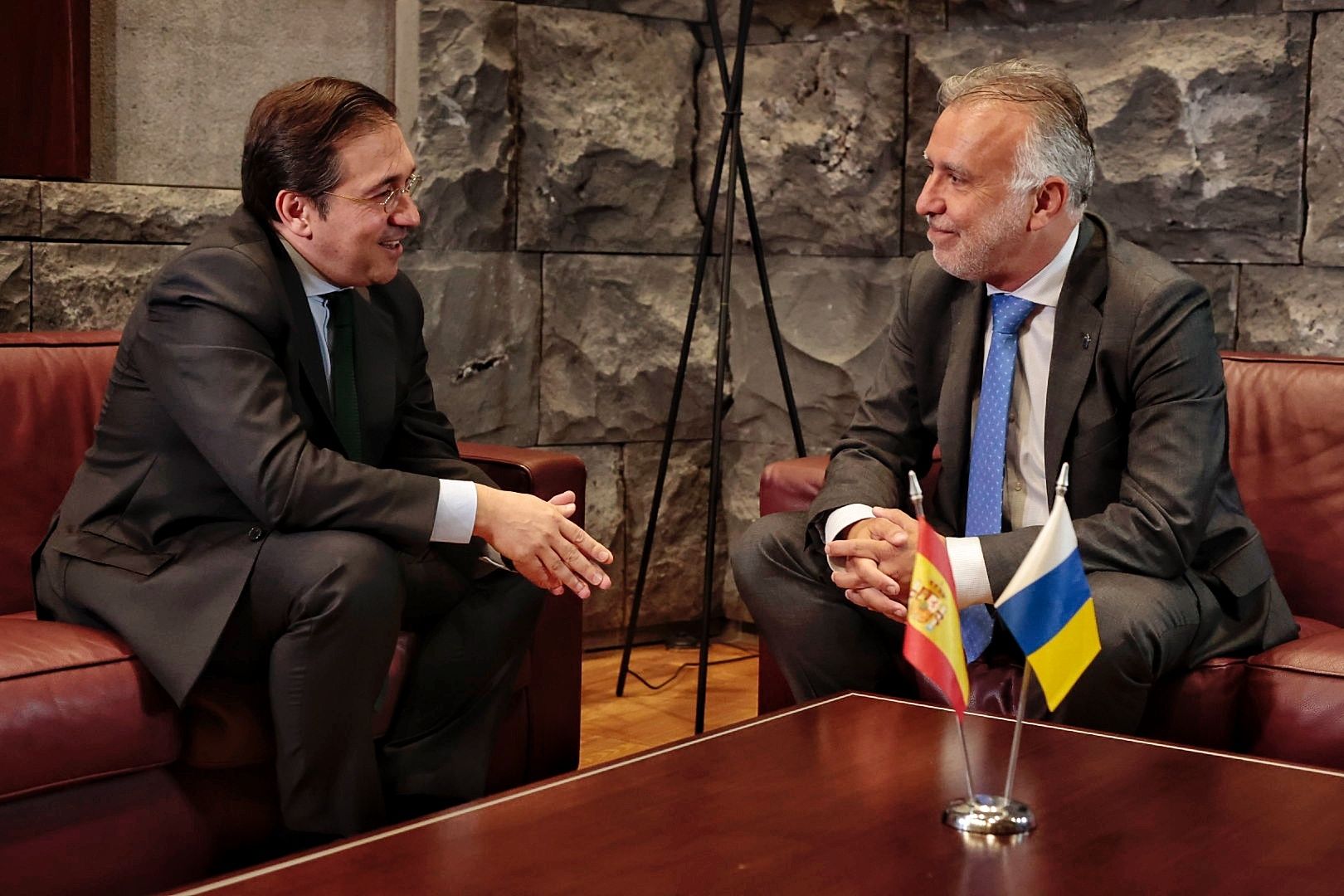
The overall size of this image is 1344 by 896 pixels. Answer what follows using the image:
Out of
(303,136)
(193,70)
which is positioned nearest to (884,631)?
(303,136)

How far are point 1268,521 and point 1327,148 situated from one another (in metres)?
0.82

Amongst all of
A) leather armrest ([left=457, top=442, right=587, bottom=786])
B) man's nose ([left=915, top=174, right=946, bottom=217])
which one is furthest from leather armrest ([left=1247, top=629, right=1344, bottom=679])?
leather armrest ([left=457, top=442, right=587, bottom=786])

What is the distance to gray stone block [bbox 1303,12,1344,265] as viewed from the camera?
2.96 m

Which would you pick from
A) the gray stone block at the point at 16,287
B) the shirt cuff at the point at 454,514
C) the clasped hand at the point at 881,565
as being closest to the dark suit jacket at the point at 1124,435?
the clasped hand at the point at 881,565

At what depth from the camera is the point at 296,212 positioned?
7.73 ft

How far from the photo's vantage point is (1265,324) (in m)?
3.12

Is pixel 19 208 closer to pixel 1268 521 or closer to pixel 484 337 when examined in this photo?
pixel 484 337

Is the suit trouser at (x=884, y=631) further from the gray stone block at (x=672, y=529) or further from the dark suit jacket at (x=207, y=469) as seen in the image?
the gray stone block at (x=672, y=529)

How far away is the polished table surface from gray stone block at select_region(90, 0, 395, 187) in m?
2.09

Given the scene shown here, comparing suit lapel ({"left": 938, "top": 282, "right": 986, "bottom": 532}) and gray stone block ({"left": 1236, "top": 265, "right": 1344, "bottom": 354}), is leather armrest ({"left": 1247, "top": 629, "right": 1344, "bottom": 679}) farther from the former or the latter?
gray stone block ({"left": 1236, "top": 265, "right": 1344, "bottom": 354})

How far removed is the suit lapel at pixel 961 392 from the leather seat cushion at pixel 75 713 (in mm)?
1290

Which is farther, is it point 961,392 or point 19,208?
point 19,208

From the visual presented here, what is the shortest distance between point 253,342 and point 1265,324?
205cm

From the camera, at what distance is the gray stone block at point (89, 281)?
299cm
